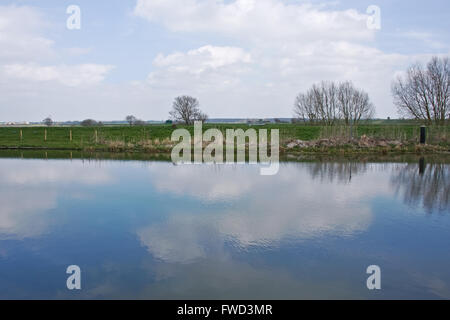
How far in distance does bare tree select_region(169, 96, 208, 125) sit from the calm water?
36.3 m

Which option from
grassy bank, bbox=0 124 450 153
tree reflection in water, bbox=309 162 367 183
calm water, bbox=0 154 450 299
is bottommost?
calm water, bbox=0 154 450 299

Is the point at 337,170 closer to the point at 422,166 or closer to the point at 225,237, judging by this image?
the point at 422,166

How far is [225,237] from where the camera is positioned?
6.27 meters

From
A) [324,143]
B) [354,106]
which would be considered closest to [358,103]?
[354,106]

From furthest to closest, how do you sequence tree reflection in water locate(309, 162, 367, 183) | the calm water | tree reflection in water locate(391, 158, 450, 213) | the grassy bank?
the grassy bank
tree reflection in water locate(309, 162, 367, 183)
tree reflection in water locate(391, 158, 450, 213)
the calm water

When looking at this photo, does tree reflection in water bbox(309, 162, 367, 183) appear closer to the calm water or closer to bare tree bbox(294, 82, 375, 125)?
the calm water

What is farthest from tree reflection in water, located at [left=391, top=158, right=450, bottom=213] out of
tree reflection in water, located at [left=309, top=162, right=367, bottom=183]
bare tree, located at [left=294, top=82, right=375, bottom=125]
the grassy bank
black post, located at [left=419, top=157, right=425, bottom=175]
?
bare tree, located at [left=294, top=82, right=375, bottom=125]

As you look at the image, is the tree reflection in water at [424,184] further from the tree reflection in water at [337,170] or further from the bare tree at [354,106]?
the bare tree at [354,106]

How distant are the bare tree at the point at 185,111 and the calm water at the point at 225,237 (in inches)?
1430

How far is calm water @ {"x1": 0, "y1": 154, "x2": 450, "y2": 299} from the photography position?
4.55 m

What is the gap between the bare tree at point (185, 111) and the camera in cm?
4775

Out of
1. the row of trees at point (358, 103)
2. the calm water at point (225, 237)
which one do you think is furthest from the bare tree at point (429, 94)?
the calm water at point (225, 237)

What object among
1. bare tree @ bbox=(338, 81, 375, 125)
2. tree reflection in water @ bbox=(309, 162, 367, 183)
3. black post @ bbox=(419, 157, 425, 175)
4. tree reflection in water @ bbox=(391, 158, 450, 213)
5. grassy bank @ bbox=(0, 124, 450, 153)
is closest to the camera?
tree reflection in water @ bbox=(391, 158, 450, 213)
